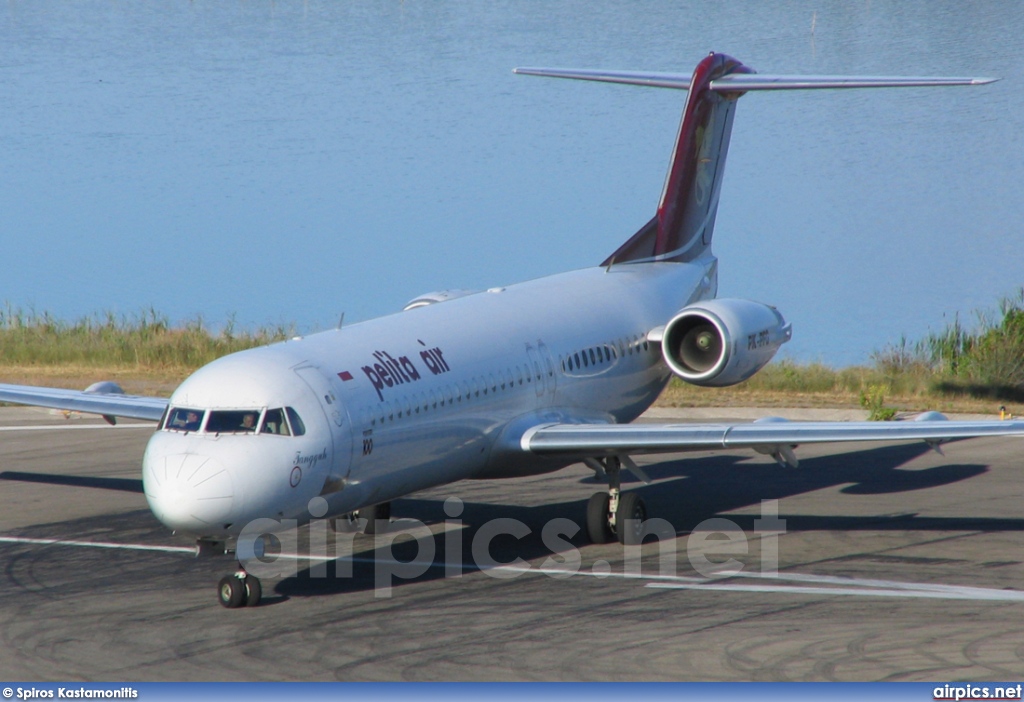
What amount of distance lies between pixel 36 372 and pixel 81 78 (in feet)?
185

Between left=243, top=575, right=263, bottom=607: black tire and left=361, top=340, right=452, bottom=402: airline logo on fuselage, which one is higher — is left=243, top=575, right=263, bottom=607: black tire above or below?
below

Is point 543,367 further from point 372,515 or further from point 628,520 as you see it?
point 372,515

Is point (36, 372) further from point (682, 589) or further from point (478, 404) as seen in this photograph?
point (682, 589)

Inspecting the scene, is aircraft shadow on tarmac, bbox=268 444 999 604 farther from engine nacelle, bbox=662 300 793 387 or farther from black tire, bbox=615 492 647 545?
engine nacelle, bbox=662 300 793 387

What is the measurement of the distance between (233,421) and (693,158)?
1159cm

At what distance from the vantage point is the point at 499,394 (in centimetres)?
1909

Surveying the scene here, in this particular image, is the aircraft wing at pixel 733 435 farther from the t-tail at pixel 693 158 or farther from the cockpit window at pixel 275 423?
the t-tail at pixel 693 158

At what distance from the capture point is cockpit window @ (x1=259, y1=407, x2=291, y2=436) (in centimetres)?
1587

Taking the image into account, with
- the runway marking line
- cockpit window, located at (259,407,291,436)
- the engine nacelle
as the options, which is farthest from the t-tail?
cockpit window, located at (259,407,291,436)

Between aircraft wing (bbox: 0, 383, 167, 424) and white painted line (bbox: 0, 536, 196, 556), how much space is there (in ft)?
5.96

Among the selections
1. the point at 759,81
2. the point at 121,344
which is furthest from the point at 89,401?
the point at 121,344

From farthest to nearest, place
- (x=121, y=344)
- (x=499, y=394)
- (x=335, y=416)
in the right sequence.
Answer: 1. (x=121, y=344)
2. (x=499, y=394)
3. (x=335, y=416)

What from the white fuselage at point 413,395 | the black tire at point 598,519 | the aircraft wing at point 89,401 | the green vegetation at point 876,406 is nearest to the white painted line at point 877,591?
the black tire at point 598,519

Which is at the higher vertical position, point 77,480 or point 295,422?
point 295,422
